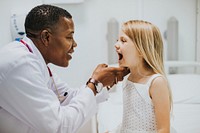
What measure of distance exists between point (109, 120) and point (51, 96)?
85cm

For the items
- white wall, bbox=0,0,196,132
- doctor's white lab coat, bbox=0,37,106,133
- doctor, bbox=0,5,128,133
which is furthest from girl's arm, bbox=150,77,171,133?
white wall, bbox=0,0,196,132

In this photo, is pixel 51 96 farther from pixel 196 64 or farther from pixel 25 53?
pixel 196 64

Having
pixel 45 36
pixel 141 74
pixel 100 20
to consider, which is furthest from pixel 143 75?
pixel 100 20

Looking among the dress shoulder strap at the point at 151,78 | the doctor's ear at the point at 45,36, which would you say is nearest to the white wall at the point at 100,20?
the dress shoulder strap at the point at 151,78

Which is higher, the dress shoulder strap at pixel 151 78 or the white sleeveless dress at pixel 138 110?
the dress shoulder strap at pixel 151 78

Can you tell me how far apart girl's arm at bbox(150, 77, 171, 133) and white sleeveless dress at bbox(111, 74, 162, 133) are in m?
0.05

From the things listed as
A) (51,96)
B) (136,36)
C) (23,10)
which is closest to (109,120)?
(136,36)

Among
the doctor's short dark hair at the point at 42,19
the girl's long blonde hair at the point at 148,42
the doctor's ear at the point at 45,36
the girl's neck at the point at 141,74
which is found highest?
the doctor's short dark hair at the point at 42,19

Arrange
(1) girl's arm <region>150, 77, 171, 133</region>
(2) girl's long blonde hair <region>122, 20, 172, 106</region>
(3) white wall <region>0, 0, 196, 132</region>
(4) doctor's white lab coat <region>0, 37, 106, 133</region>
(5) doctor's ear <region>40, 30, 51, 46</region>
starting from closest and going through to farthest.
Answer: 1. (4) doctor's white lab coat <region>0, 37, 106, 133</region>
2. (5) doctor's ear <region>40, 30, 51, 46</region>
3. (1) girl's arm <region>150, 77, 171, 133</region>
4. (2) girl's long blonde hair <region>122, 20, 172, 106</region>
5. (3) white wall <region>0, 0, 196, 132</region>

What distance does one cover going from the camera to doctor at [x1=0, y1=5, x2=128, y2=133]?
1.04 metres

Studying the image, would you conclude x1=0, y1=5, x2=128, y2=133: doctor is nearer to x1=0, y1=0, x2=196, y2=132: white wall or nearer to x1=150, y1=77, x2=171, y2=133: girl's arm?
x1=150, y1=77, x2=171, y2=133: girl's arm

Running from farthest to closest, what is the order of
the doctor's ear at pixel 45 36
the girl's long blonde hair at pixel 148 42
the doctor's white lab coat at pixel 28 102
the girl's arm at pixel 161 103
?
the girl's long blonde hair at pixel 148 42
the girl's arm at pixel 161 103
the doctor's ear at pixel 45 36
the doctor's white lab coat at pixel 28 102

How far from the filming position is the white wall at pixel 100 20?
8.52 feet

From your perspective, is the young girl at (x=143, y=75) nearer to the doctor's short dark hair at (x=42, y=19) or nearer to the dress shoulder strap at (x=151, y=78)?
the dress shoulder strap at (x=151, y=78)
